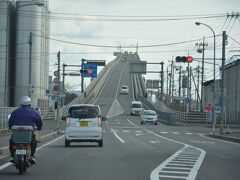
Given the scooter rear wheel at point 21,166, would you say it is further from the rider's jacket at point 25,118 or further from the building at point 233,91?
the building at point 233,91

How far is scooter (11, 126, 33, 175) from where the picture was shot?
44.3ft

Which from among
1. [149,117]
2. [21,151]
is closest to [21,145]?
[21,151]

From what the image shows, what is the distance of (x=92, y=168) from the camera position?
15438 mm

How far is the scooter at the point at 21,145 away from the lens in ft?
44.3

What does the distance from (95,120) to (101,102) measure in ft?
287

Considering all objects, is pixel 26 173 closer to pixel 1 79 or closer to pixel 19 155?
pixel 19 155

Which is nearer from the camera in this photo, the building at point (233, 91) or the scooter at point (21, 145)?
the scooter at point (21, 145)

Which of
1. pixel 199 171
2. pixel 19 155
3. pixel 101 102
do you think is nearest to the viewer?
pixel 19 155

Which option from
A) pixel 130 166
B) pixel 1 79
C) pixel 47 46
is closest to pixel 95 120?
pixel 130 166

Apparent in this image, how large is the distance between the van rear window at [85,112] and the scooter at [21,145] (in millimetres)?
11958

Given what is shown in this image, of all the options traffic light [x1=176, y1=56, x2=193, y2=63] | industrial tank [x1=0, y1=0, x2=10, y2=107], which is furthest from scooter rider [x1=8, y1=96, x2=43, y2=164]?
industrial tank [x1=0, y1=0, x2=10, y2=107]

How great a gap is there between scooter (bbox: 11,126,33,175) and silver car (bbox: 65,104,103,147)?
11729 millimetres

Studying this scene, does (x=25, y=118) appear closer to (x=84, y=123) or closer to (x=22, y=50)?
(x=84, y=123)

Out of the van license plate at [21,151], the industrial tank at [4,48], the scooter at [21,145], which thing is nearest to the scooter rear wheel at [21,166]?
the scooter at [21,145]
